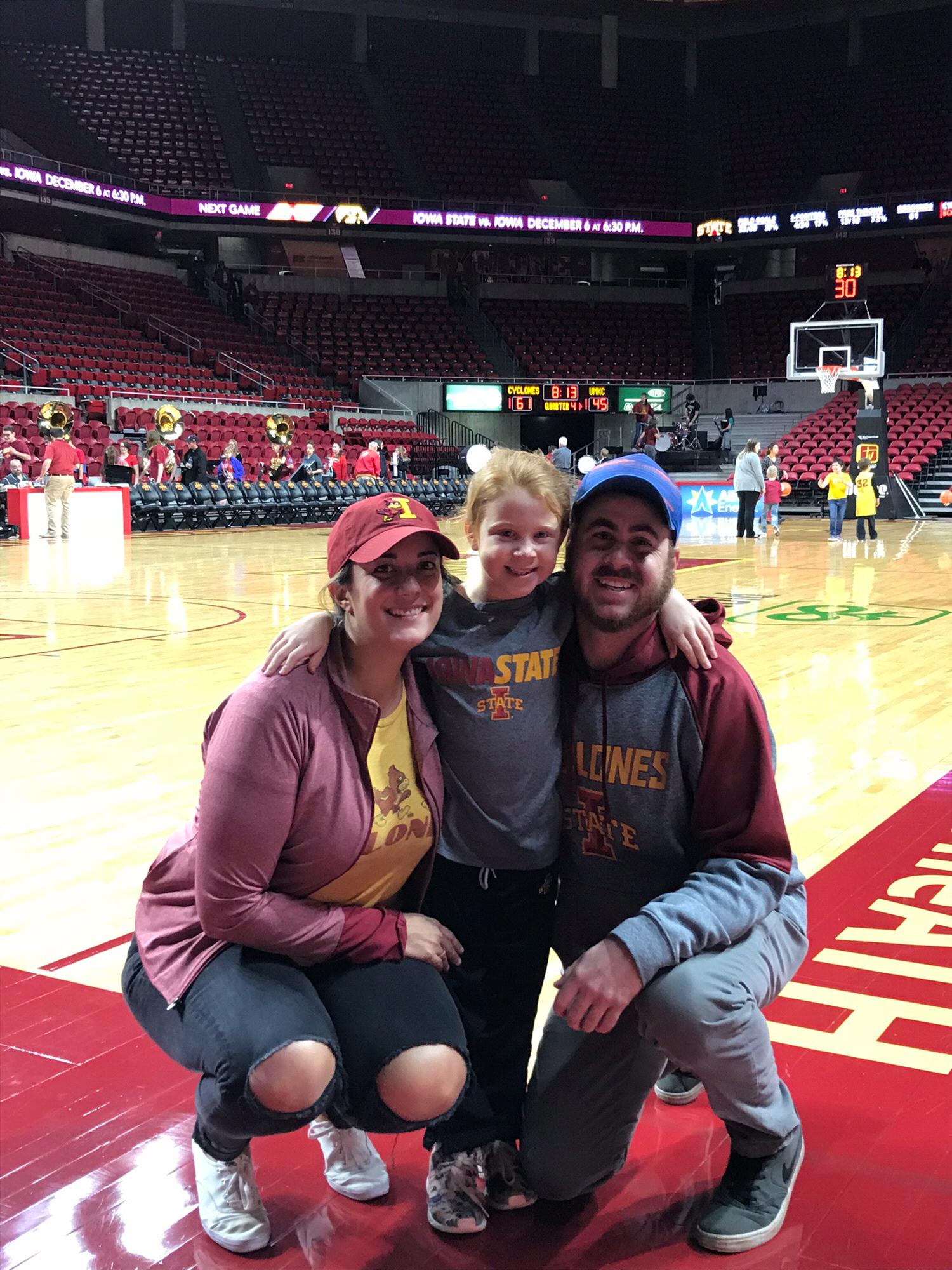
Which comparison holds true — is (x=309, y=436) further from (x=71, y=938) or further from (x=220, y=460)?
(x=71, y=938)

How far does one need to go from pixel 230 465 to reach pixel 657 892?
67.2ft

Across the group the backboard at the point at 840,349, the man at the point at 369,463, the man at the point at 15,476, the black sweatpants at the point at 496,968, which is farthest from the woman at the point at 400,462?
the black sweatpants at the point at 496,968

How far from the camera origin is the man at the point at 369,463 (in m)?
22.4

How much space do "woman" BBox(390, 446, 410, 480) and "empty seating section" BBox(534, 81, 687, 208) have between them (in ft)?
39.7

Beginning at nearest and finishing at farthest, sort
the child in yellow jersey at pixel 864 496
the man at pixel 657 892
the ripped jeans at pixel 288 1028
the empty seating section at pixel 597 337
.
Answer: the ripped jeans at pixel 288 1028
the man at pixel 657 892
the child in yellow jersey at pixel 864 496
the empty seating section at pixel 597 337

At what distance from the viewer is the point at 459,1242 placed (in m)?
2.05

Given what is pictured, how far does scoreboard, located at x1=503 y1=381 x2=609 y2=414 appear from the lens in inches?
1272

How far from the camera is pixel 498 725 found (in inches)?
86.4

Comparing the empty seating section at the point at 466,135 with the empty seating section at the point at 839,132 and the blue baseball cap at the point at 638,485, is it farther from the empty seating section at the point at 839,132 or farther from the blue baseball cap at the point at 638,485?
the blue baseball cap at the point at 638,485

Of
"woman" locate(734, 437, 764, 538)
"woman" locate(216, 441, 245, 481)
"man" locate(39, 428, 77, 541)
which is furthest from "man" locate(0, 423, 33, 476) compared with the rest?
"woman" locate(734, 437, 764, 538)

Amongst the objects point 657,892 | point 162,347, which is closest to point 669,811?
point 657,892

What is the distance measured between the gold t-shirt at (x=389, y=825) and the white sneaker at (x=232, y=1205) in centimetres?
46

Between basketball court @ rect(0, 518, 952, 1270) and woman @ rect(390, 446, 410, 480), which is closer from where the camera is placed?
basketball court @ rect(0, 518, 952, 1270)

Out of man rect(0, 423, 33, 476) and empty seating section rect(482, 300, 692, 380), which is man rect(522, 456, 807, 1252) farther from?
empty seating section rect(482, 300, 692, 380)
